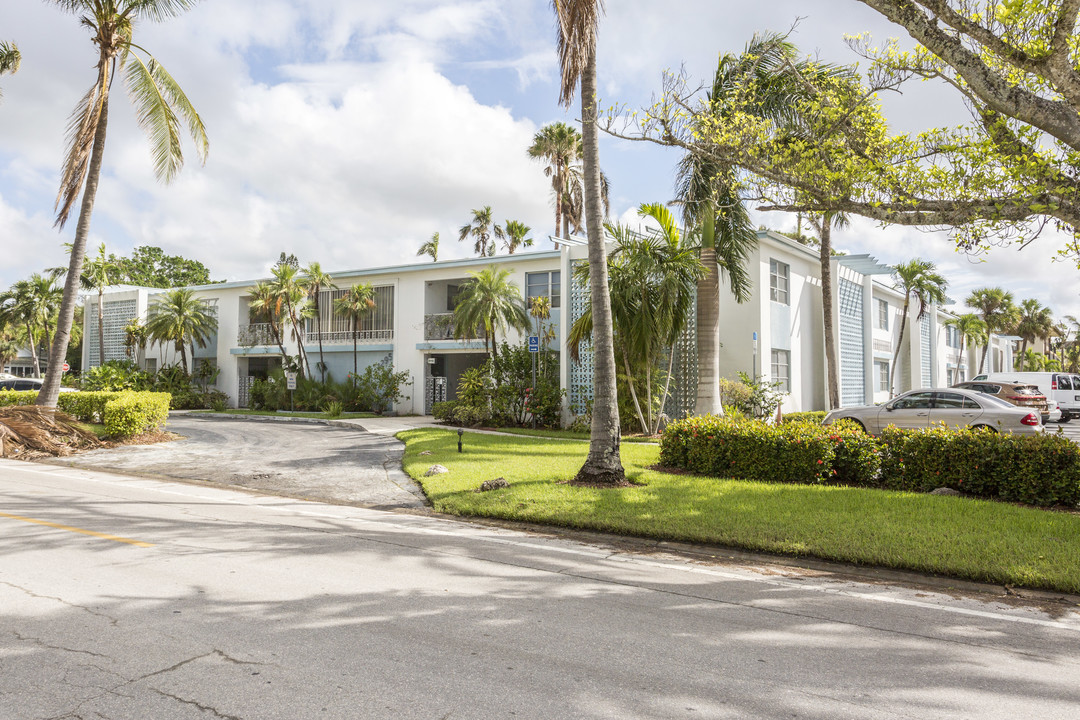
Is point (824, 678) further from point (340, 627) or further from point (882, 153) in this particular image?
point (882, 153)

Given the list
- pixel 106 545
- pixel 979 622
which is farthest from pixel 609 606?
pixel 106 545

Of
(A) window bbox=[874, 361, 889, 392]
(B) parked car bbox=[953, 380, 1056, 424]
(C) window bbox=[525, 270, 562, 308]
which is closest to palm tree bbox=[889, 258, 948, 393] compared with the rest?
(A) window bbox=[874, 361, 889, 392]

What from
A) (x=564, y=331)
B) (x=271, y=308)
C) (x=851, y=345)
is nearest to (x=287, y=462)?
(x=564, y=331)

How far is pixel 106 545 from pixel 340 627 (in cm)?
369

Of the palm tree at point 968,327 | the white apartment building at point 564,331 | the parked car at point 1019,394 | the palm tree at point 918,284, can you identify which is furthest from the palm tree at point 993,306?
the parked car at point 1019,394

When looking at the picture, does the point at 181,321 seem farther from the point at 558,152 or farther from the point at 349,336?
the point at 558,152

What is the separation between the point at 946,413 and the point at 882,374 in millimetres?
16483

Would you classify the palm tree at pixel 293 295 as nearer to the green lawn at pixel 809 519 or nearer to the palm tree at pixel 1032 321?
the green lawn at pixel 809 519

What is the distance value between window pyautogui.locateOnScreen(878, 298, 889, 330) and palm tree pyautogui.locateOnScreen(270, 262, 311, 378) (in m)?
24.6

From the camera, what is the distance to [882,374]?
3042 centimetres

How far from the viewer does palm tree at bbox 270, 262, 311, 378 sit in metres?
28.0

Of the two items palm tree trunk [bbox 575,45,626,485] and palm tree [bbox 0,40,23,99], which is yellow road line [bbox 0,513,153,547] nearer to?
palm tree trunk [bbox 575,45,626,485]

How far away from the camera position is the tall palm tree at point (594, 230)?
34.1 ft

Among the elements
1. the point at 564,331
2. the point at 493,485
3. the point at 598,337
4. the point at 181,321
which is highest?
the point at 181,321
